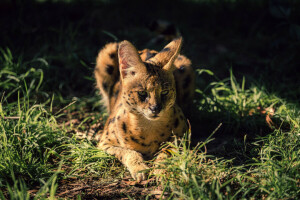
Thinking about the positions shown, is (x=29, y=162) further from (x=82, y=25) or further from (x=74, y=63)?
(x=82, y=25)

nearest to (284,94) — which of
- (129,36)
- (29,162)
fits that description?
(129,36)

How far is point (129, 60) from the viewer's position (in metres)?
3.05

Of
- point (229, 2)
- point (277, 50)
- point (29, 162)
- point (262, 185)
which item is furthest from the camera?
point (229, 2)

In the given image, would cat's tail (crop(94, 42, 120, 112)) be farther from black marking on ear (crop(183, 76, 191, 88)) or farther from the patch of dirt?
the patch of dirt

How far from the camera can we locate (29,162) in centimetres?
316

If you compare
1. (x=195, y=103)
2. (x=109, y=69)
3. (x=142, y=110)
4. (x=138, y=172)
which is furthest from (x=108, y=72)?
(x=138, y=172)

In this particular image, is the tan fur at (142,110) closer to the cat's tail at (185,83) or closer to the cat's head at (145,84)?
the cat's head at (145,84)

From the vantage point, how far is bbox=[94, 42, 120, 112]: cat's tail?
4.30m

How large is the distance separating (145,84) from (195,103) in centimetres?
154

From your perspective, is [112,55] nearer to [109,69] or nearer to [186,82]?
[109,69]

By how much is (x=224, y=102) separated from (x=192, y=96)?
462mm

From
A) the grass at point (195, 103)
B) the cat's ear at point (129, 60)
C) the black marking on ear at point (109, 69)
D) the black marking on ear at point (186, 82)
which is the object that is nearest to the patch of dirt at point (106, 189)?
the grass at point (195, 103)

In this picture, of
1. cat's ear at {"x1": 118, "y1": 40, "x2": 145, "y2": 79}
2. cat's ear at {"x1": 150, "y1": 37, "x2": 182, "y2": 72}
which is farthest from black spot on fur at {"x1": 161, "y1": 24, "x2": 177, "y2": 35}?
cat's ear at {"x1": 118, "y1": 40, "x2": 145, "y2": 79}

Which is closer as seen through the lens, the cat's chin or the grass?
the grass
